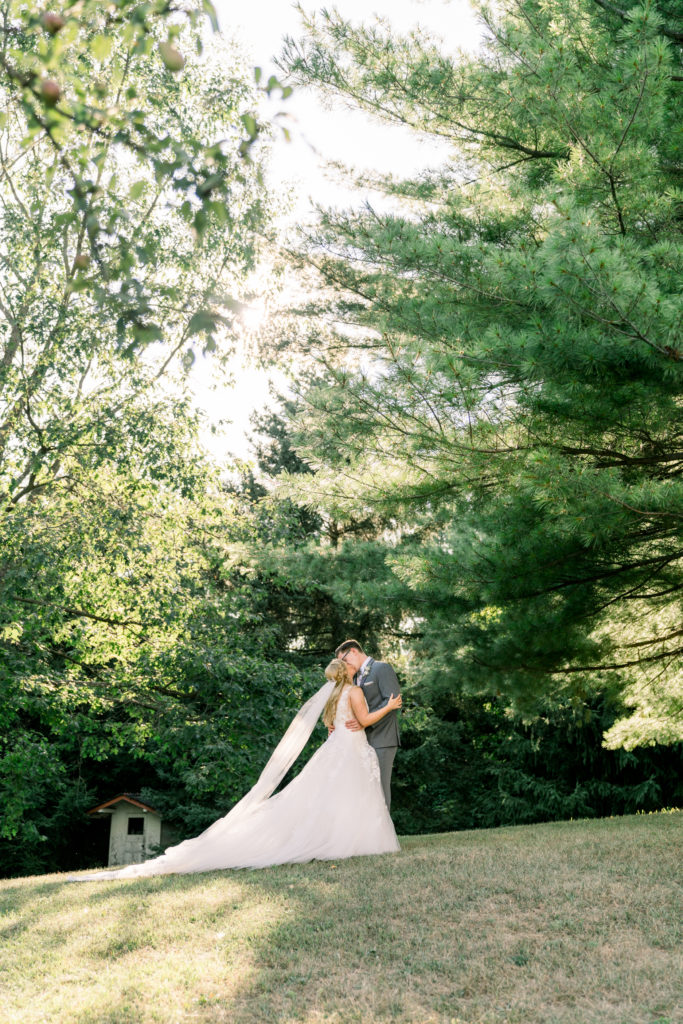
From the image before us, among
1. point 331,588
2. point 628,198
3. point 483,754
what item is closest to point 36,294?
point 331,588

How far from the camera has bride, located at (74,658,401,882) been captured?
24.5 feet

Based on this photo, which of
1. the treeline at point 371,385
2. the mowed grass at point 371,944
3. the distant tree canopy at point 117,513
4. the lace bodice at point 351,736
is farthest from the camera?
the distant tree canopy at point 117,513

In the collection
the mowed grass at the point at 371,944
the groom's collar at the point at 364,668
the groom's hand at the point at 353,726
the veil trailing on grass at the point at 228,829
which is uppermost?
the groom's collar at the point at 364,668

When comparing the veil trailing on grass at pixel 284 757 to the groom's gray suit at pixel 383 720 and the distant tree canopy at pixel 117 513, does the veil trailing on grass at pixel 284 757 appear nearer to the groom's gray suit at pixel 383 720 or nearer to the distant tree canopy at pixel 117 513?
the groom's gray suit at pixel 383 720

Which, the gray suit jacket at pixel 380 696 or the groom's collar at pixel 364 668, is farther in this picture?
the groom's collar at pixel 364 668

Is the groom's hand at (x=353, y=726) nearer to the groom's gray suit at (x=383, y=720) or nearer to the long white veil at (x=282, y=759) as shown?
the groom's gray suit at (x=383, y=720)

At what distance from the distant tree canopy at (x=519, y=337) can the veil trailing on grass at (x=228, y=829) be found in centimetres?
162

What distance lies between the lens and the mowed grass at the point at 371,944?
13.4 feet

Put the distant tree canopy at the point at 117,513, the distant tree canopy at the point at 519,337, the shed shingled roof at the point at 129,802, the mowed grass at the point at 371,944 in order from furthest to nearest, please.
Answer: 1. the shed shingled roof at the point at 129,802
2. the distant tree canopy at the point at 117,513
3. the distant tree canopy at the point at 519,337
4. the mowed grass at the point at 371,944

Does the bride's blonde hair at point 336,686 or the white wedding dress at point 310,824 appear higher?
the bride's blonde hair at point 336,686

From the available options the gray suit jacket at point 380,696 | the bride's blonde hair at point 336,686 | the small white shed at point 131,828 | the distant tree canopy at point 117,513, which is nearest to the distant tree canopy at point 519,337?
the gray suit jacket at point 380,696

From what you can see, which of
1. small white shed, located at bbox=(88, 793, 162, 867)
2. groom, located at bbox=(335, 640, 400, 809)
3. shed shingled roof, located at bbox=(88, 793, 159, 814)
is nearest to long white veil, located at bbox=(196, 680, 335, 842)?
groom, located at bbox=(335, 640, 400, 809)

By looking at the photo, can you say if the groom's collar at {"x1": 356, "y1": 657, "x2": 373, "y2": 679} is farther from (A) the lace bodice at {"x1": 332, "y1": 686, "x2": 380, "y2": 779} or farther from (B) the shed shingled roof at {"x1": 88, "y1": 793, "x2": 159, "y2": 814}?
(B) the shed shingled roof at {"x1": 88, "y1": 793, "x2": 159, "y2": 814}

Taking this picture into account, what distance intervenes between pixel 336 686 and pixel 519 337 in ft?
13.6
